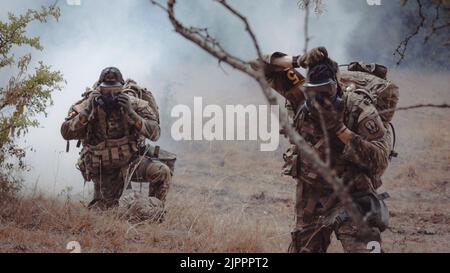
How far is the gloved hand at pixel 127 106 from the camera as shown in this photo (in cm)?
567

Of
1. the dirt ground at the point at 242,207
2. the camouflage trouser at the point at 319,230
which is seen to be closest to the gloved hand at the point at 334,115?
the camouflage trouser at the point at 319,230

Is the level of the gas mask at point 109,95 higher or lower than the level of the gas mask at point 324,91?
higher

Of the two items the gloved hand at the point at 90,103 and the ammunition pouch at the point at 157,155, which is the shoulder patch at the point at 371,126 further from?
the ammunition pouch at the point at 157,155

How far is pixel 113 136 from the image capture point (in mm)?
6043

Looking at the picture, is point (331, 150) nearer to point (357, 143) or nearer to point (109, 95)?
point (357, 143)

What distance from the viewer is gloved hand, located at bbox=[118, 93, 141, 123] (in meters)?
5.67

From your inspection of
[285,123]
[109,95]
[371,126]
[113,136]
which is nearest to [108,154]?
[113,136]

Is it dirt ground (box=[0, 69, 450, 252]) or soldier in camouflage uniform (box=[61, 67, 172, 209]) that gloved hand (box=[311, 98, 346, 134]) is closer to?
dirt ground (box=[0, 69, 450, 252])

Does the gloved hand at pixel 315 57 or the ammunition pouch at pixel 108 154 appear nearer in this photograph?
the gloved hand at pixel 315 57

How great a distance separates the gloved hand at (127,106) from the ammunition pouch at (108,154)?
1.01 ft

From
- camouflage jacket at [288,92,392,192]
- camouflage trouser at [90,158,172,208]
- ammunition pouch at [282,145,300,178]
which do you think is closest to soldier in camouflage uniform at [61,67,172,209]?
camouflage trouser at [90,158,172,208]

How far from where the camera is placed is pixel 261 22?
1326 centimetres

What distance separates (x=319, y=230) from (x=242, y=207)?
113 inches
